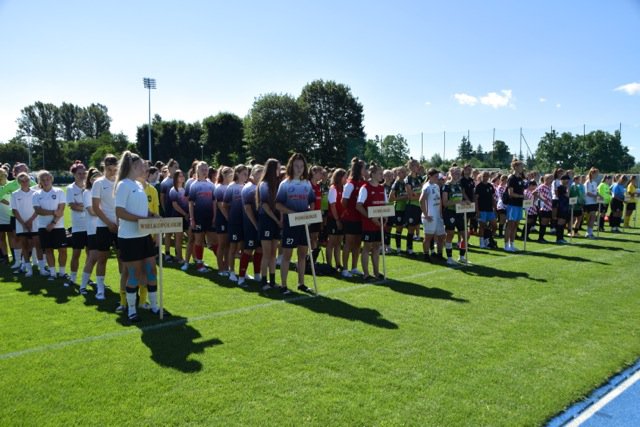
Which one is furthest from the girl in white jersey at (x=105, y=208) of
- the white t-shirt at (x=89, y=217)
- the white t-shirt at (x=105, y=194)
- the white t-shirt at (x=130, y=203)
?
the white t-shirt at (x=130, y=203)

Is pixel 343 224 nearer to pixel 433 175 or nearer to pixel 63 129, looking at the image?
pixel 433 175

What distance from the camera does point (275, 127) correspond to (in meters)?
57.9

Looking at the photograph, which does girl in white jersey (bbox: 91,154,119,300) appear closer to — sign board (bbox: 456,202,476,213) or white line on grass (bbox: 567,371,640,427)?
white line on grass (bbox: 567,371,640,427)

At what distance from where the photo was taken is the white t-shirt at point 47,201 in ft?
27.1

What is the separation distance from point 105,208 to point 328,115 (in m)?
54.2

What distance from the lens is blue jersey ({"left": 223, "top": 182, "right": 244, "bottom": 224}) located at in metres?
8.45

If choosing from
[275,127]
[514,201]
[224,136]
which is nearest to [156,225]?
[514,201]

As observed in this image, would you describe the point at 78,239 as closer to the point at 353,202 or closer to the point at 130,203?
the point at 130,203

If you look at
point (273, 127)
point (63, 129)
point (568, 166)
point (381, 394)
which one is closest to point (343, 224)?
point (381, 394)

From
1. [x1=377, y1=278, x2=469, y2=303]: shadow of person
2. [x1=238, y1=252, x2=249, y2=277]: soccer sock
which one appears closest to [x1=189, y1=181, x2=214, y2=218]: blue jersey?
[x1=238, y1=252, x2=249, y2=277]: soccer sock

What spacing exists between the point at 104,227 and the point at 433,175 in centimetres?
644

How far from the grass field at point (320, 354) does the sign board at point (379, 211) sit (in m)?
1.27

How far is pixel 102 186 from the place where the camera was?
648cm

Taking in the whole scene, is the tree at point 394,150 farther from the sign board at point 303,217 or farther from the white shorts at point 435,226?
the sign board at point 303,217
